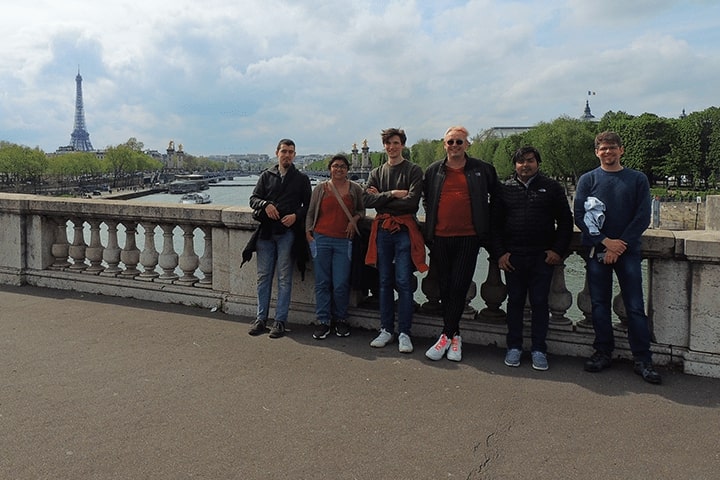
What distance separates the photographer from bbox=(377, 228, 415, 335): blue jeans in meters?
5.08

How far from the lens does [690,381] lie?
171 inches

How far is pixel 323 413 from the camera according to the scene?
12.4 ft

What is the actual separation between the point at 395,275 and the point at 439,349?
0.74 m

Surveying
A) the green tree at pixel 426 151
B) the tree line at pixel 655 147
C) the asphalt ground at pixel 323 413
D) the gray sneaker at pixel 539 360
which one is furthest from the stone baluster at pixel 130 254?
the green tree at pixel 426 151

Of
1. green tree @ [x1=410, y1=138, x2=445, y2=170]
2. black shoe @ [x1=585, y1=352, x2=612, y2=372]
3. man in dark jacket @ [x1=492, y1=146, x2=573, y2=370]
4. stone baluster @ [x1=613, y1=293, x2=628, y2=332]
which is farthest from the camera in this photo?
green tree @ [x1=410, y1=138, x2=445, y2=170]

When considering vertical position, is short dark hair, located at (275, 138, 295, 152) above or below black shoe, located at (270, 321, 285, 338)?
above

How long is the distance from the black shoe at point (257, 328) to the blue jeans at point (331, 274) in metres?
0.50

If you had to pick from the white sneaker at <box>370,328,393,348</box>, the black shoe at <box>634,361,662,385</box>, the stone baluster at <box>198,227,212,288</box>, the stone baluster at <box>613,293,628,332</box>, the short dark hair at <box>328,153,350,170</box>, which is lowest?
the black shoe at <box>634,361,662,385</box>

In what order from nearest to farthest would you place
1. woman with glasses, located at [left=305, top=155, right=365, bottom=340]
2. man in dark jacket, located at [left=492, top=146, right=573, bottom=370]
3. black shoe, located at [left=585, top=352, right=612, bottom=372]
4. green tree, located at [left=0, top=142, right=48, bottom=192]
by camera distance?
black shoe, located at [left=585, top=352, right=612, bottom=372], man in dark jacket, located at [left=492, top=146, right=573, bottom=370], woman with glasses, located at [left=305, top=155, right=365, bottom=340], green tree, located at [left=0, top=142, right=48, bottom=192]

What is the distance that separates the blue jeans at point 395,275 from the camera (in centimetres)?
508

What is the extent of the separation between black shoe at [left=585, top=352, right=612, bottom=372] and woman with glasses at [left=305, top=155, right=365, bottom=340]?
1.99 metres

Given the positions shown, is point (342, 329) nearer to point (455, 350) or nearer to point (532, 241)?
point (455, 350)

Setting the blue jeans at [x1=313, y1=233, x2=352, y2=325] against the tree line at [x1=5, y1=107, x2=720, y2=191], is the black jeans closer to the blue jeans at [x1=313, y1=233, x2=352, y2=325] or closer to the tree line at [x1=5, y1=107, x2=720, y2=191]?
the blue jeans at [x1=313, y1=233, x2=352, y2=325]

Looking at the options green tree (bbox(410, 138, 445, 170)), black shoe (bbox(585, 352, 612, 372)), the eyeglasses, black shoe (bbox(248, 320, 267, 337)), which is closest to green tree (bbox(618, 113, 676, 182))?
green tree (bbox(410, 138, 445, 170))
